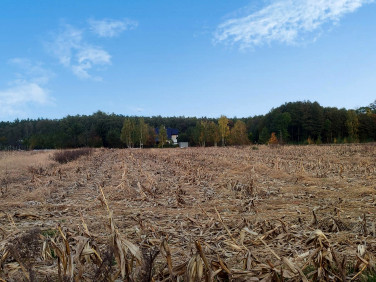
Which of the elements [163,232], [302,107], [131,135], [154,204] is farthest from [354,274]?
[302,107]

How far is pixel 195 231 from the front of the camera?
450cm

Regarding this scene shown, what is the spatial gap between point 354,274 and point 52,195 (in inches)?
330

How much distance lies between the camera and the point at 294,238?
399 cm

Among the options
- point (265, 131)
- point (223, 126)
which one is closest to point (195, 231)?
point (223, 126)

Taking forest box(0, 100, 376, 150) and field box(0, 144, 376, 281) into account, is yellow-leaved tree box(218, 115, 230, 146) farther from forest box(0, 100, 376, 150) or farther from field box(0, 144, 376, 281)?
field box(0, 144, 376, 281)

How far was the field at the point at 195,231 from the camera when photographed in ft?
8.14

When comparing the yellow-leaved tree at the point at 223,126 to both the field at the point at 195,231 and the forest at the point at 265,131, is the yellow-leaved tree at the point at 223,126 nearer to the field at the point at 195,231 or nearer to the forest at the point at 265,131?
the forest at the point at 265,131

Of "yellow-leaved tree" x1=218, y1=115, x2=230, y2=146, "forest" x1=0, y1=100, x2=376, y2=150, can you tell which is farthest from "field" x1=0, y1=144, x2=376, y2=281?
"forest" x1=0, y1=100, x2=376, y2=150

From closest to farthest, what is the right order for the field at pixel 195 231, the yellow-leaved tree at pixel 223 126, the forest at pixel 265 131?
1. the field at pixel 195 231
2. the yellow-leaved tree at pixel 223 126
3. the forest at pixel 265 131

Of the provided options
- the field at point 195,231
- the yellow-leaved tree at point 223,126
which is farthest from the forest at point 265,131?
the field at point 195,231

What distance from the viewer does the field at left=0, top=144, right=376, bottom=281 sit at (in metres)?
2.48

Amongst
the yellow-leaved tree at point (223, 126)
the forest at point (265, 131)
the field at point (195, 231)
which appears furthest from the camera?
the forest at point (265, 131)

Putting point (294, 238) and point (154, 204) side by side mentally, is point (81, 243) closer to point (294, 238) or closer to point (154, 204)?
point (294, 238)

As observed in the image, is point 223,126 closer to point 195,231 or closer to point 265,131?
point 265,131
